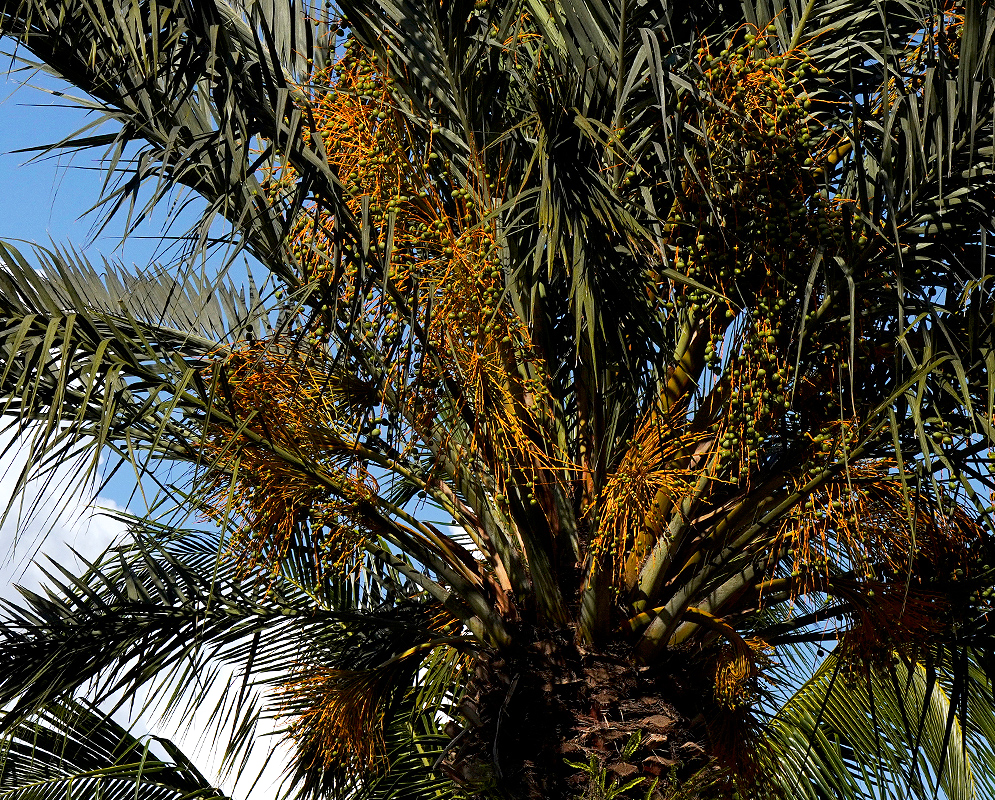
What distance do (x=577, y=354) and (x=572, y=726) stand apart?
55.9 inches

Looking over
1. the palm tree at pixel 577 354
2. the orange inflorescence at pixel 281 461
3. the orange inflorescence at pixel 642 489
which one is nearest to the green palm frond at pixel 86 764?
the palm tree at pixel 577 354

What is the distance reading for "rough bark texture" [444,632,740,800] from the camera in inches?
164

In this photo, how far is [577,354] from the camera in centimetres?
428

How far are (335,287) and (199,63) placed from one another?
88cm

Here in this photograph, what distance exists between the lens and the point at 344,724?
15.0ft

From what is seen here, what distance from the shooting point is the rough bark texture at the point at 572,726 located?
13.7 ft

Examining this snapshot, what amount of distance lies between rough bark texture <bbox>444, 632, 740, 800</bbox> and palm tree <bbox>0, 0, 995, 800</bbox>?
0.05ft

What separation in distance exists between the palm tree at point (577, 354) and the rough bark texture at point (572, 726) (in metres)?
0.01

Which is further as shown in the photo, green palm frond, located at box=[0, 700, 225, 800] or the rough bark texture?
green palm frond, located at box=[0, 700, 225, 800]

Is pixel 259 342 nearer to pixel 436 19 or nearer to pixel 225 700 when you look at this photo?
pixel 436 19

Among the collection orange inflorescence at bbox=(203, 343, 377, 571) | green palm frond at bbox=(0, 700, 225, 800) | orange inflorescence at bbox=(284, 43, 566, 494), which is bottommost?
green palm frond at bbox=(0, 700, 225, 800)

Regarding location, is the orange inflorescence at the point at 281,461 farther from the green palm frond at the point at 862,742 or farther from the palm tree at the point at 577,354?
the green palm frond at the point at 862,742

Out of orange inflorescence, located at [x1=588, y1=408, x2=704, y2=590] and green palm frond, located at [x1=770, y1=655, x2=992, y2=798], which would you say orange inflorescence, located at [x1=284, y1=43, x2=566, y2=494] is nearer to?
orange inflorescence, located at [x1=588, y1=408, x2=704, y2=590]

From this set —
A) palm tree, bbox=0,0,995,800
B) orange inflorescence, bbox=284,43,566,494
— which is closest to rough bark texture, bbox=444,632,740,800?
palm tree, bbox=0,0,995,800
